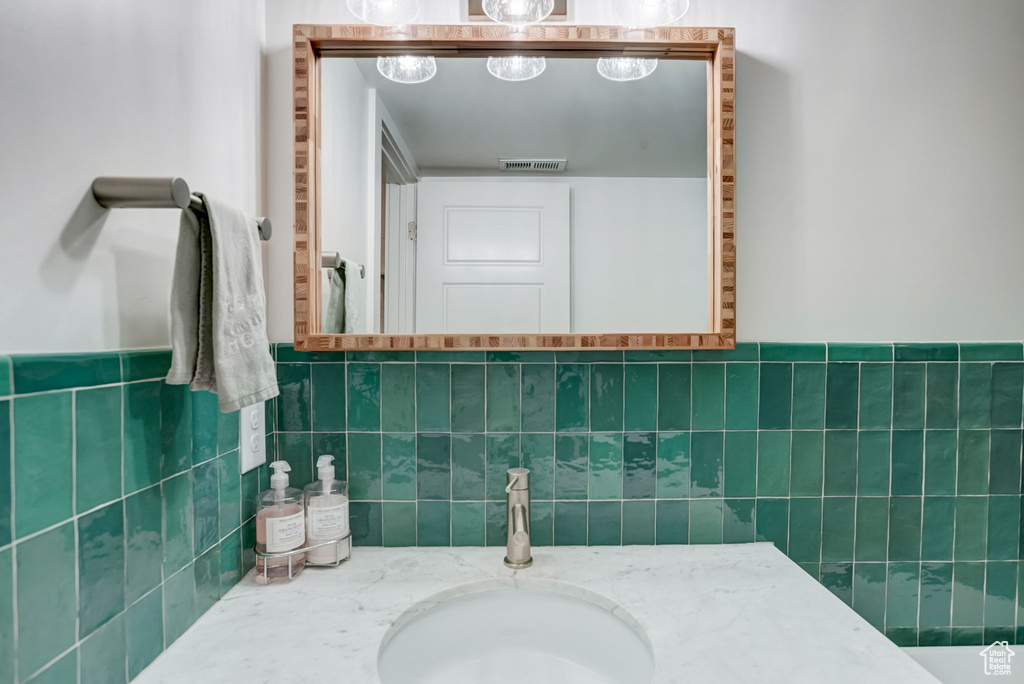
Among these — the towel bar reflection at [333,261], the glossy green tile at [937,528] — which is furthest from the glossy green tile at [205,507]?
the glossy green tile at [937,528]

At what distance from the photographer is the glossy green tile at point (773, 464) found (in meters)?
1.16

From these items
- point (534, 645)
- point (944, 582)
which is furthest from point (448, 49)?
point (944, 582)

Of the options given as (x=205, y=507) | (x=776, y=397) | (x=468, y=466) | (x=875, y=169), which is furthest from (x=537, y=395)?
(x=875, y=169)

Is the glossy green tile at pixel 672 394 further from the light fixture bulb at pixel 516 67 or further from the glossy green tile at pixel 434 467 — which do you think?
the light fixture bulb at pixel 516 67

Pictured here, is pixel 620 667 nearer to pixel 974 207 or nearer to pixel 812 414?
pixel 812 414

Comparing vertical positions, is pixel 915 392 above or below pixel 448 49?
below

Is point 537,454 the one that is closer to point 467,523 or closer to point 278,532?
point 467,523

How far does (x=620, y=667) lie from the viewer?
2.95 feet

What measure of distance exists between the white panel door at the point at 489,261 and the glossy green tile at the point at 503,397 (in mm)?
90

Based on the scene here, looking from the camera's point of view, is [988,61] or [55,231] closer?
[55,231]

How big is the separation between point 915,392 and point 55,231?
1.51m

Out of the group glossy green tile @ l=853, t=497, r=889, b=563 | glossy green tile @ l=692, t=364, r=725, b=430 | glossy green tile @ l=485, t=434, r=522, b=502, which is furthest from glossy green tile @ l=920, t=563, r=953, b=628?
glossy green tile @ l=485, t=434, r=522, b=502

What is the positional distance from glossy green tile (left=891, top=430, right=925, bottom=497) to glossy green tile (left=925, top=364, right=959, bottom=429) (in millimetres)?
44

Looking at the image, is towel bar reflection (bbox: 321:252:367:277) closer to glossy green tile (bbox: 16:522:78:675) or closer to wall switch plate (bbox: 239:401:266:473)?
wall switch plate (bbox: 239:401:266:473)
